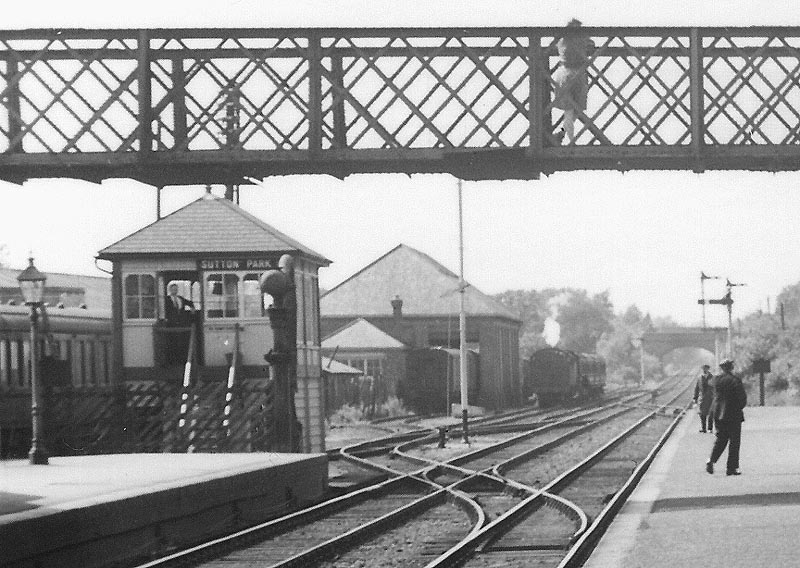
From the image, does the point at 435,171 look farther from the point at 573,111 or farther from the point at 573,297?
the point at 573,297

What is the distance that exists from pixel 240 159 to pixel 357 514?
4.51 meters

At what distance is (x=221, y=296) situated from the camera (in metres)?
24.3

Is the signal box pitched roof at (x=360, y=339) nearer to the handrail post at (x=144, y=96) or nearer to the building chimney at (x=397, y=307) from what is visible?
the building chimney at (x=397, y=307)

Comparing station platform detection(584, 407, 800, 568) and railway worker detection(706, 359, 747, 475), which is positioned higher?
railway worker detection(706, 359, 747, 475)

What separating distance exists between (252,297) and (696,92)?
10.7 metres

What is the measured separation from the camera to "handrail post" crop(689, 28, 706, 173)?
15641 mm

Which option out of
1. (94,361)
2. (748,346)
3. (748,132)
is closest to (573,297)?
(748,346)

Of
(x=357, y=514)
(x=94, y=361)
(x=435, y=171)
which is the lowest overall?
(x=357, y=514)

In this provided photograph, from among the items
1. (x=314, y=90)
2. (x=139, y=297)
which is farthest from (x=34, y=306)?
(x=139, y=297)

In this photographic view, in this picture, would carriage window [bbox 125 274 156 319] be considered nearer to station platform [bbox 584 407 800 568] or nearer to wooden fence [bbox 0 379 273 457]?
wooden fence [bbox 0 379 273 457]

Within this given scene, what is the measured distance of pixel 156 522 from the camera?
13453mm

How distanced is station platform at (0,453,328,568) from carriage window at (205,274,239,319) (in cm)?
462

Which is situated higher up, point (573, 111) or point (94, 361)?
point (573, 111)

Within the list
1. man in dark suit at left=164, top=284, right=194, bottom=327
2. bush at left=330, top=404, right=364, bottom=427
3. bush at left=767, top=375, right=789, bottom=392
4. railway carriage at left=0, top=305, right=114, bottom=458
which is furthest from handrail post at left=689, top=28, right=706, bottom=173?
bush at left=767, top=375, right=789, bottom=392
